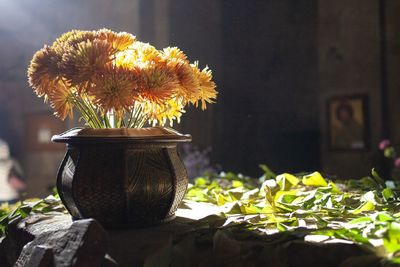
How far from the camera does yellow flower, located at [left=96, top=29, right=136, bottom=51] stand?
115 centimetres

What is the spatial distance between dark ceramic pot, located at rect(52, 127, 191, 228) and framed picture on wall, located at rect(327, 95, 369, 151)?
473 centimetres

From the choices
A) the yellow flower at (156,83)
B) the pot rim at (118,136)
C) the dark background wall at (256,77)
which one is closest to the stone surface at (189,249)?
the pot rim at (118,136)

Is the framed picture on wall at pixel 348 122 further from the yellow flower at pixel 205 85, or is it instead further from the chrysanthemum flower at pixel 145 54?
the chrysanthemum flower at pixel 145 54

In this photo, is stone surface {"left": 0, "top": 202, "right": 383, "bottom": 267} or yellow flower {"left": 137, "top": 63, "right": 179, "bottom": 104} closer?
stone surface {"left": 0, "top": 202, "right": 383, "bottom": 267}

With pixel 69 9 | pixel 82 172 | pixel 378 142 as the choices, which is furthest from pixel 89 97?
pixel 378 142

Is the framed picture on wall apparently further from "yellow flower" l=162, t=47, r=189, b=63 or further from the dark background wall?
"yellow flower" l=162, t=47, r=189, b=63

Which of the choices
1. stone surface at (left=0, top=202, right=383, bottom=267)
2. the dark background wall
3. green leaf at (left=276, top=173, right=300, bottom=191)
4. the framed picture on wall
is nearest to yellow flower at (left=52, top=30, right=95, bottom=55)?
stone surface at (left=0, top=202, right=383, bottom=267)

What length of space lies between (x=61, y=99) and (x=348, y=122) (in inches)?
198

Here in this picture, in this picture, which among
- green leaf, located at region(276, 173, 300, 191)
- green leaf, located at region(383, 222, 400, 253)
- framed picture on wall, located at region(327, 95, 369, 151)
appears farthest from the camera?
framed picture on wall, located at region(327, 95, 369, 151)

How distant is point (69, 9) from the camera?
3.80 meters

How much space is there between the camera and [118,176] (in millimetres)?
1096

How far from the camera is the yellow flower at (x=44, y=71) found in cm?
113

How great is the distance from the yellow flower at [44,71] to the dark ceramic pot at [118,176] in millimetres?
134

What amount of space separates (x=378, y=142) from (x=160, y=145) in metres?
4.72
